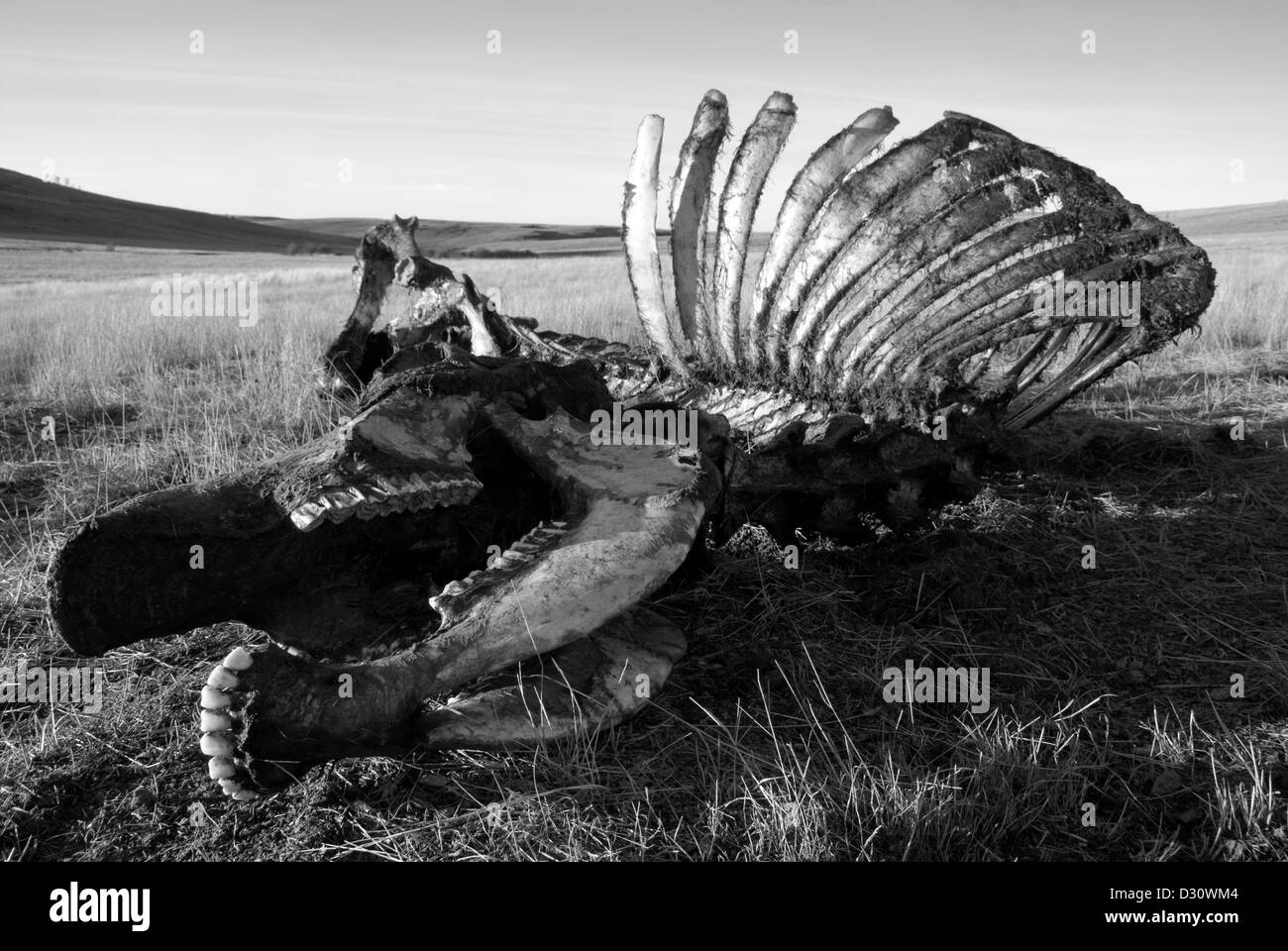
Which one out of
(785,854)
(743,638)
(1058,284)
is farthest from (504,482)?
(1058,284)

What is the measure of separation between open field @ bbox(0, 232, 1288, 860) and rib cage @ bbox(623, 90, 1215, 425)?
0.60 metres

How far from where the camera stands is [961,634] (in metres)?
3.38

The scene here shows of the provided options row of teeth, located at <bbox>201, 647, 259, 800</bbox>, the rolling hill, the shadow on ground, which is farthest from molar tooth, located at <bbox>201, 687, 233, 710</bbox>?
the rolling hill

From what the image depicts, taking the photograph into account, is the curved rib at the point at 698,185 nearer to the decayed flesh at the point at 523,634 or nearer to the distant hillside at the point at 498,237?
the decayed flesh at the point at 523,634

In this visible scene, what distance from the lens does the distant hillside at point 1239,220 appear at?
157ft

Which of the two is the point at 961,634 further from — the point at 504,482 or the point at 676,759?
the point at 504,482

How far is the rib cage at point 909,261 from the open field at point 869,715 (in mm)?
600

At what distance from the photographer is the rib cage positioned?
319 centimetres

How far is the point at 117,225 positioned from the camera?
219ft

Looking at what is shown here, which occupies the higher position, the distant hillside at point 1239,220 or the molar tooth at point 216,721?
the distant hillside at point 1239,220

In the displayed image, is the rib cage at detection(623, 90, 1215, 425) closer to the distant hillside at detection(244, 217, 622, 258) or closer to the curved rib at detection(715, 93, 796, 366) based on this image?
the curved rib at detection(715, 93, 796, 366)

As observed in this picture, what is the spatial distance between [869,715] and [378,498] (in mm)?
1575

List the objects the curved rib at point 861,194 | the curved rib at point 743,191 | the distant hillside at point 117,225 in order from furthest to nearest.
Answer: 1. the distant hillside at point 117,225
2. the curved rib at point 743,191
3. the curved rib at point 861,194

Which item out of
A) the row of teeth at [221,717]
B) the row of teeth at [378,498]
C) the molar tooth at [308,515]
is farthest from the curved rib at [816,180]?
the row of teeth at [221,717]
